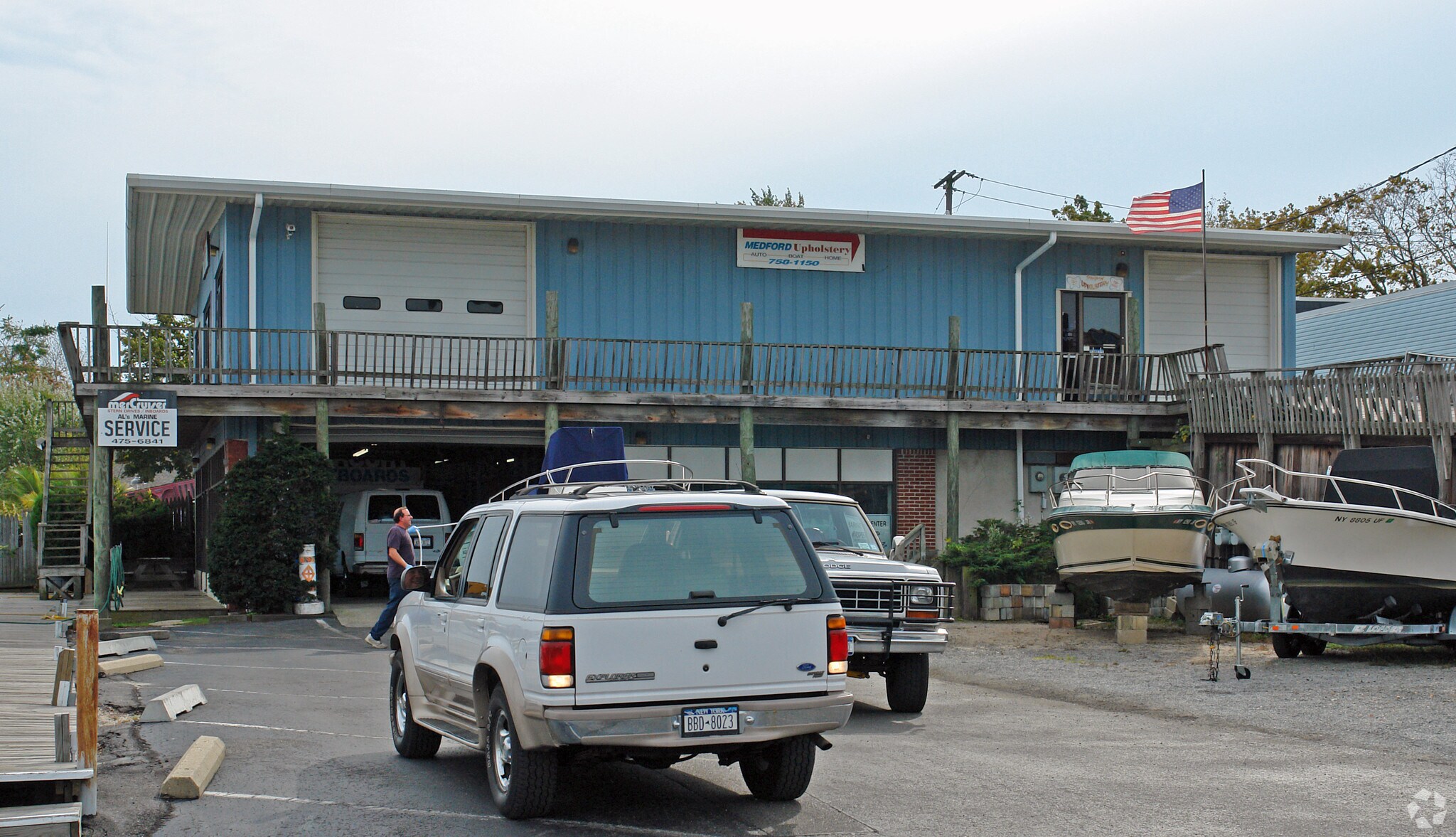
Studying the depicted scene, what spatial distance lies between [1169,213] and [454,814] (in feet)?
65.1

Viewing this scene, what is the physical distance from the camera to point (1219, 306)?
87.1 feet

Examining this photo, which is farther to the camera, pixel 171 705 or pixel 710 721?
pixel 171 705

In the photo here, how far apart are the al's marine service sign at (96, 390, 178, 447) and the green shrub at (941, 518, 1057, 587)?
37.9 ft

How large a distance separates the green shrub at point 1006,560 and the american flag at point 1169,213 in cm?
618

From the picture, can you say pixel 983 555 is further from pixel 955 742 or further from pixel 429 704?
pixel 429 704

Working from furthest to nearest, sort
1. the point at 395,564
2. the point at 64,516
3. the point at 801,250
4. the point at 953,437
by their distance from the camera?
the point at 64,516 < the point at 801,250 < the point at 953,437 < the point at 395,564

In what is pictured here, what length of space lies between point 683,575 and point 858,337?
18242 mm

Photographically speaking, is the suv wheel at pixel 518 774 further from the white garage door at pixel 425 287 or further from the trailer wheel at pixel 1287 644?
the white garage door at pixel 425 287

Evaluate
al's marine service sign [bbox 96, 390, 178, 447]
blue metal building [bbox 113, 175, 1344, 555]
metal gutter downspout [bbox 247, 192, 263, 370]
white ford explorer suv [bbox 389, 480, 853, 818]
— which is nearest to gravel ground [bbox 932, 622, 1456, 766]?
white ford explorer suv [bbox 389, 480, 853, 818]

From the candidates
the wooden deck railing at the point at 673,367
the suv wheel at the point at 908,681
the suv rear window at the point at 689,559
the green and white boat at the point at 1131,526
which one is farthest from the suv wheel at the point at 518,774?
the wooden deck railing at the point at 673,367

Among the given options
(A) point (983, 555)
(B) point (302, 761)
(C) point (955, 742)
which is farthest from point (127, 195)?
(C) point (955, 742)

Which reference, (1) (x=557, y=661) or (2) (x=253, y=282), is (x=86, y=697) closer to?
(1) (x=557, y=661)

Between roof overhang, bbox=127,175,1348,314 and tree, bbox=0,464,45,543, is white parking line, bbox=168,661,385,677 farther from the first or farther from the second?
tree, bbox=0,464,45,543

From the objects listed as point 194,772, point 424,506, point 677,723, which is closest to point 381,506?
point 424,506
